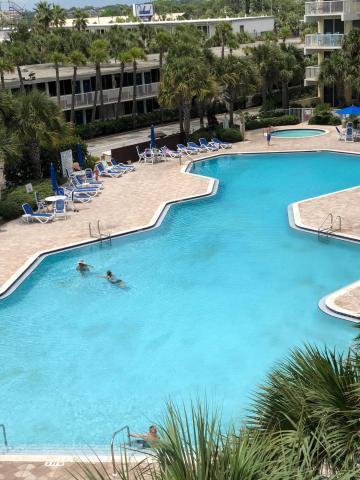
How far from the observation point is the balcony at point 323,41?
149ft

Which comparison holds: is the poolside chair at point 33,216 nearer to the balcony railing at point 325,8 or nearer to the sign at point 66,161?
the sign at point 66,161

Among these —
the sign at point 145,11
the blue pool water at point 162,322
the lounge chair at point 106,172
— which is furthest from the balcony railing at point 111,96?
the sign at point 145,11

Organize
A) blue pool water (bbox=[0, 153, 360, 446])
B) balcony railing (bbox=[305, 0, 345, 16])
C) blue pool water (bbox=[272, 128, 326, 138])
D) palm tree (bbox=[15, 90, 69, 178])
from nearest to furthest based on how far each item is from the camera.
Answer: blue pool water (bbox=[0, 153, 360, 446]), palm tree (bbox=[15, 90, 69, 178]), blue pool water (bbox=[272, 128, 326, 138]), balcony railing (bbox=[305, 0, 345, 16])

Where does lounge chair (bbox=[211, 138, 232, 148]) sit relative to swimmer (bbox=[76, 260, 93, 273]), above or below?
above

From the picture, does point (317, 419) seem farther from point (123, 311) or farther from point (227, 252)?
point (227, 252)

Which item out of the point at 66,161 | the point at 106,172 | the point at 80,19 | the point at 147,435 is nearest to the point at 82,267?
the point at 147,435

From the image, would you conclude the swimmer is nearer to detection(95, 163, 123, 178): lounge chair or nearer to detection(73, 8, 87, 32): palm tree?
detection(95, 163, 123, 178): lounge chair

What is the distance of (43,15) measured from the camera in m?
67.9

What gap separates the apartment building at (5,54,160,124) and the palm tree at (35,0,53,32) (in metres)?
20.1

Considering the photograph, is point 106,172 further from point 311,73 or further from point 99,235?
point 311,73

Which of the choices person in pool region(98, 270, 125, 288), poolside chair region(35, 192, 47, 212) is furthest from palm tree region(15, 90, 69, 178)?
person in pool region(98, 270, 125, 288)

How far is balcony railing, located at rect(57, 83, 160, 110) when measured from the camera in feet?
142

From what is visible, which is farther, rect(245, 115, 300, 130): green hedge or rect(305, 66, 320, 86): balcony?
rect(305, 66, 320, 86): balcony

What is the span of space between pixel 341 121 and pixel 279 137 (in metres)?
5.34
